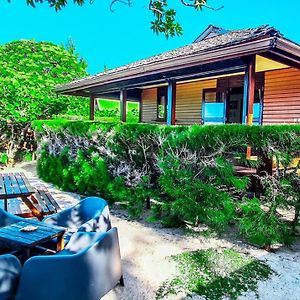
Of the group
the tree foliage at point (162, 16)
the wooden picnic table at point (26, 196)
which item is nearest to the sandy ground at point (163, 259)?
the wooden picnic table at point (26, 196)

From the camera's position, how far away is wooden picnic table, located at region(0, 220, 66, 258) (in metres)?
2.55

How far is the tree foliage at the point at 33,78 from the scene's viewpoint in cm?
1190

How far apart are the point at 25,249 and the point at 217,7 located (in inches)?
126

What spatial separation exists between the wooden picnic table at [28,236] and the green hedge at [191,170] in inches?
90.5

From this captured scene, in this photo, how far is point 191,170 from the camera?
4.67 metres

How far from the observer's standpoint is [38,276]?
7.37 ft

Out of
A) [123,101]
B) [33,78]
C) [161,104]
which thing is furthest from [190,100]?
[33,78]

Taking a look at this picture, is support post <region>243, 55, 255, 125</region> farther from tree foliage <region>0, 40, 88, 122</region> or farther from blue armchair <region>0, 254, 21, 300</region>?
tree foliage <region>0, 40, 88, 122</region>

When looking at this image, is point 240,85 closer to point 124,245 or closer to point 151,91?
point 151,91

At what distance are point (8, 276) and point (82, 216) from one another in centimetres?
157

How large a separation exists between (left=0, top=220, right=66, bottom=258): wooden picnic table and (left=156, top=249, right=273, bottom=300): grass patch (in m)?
1.29

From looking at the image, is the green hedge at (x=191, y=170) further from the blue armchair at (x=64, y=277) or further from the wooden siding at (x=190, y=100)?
the wooden siding at (x=190, y=100)

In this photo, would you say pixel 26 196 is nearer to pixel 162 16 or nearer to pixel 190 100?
pixel 162 16

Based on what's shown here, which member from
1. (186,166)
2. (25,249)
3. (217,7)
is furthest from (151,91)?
(25,249)
